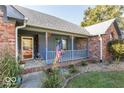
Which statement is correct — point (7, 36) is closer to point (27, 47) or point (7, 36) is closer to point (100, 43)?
point (27, 47)

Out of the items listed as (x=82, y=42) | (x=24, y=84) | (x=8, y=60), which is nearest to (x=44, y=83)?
(x=24, y=84)

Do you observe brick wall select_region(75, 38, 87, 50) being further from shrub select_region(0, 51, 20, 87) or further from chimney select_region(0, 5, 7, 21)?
shrub select_region(0, 51, 20, 87)

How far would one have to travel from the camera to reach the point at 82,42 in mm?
17297

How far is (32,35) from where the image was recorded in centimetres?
1279

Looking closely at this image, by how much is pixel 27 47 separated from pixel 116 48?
7.94 m

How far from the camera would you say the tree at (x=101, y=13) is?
3019cm

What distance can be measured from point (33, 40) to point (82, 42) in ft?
20.6

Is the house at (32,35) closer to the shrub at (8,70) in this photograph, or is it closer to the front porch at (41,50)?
the front porch at (41,50)

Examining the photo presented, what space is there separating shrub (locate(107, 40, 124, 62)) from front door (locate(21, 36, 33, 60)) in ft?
24.7

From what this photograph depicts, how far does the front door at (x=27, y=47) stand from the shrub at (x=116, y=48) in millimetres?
Answer: 7530

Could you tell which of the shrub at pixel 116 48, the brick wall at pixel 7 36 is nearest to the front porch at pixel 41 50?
the shrub at pixel 116 48

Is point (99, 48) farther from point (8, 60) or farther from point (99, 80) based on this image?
point (8, 60)
